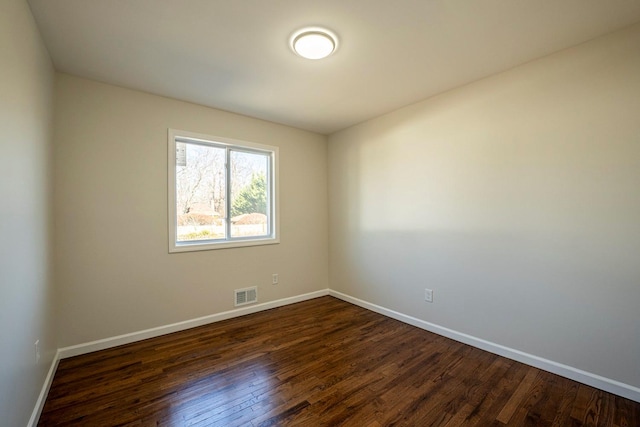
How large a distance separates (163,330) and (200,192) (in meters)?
1.57

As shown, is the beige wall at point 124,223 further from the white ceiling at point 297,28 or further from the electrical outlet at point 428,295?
the electrical outlet at point 428,295

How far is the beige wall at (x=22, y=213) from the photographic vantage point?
51.1 inches

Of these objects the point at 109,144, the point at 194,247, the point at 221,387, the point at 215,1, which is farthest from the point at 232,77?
the point at 221,387

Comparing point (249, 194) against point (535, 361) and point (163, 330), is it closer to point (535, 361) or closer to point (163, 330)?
point (163, 330)

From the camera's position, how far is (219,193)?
11.0ft

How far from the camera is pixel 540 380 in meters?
2.04

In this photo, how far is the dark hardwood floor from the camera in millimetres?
1680

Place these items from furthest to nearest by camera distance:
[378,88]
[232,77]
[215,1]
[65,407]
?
[378,88] → [232,77] → [65,407] → [215,1]

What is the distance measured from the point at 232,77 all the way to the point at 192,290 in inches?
91.6

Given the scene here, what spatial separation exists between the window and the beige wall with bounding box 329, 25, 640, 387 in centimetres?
165

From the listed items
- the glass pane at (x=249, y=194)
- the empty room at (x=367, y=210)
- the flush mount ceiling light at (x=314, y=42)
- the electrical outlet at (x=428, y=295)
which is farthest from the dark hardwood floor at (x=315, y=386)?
the flush mount ceiling light at (x=314, y=42)

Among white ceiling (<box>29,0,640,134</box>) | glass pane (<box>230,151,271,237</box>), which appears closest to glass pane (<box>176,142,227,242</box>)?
glass pane (<box>230,151,271,237</box>)

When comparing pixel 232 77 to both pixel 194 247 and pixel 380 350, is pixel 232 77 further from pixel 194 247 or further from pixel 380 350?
pixel 380 350

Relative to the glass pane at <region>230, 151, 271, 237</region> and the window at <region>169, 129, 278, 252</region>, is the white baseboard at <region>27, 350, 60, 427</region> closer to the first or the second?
the window at <region>169, 129, 278, 252</region>
